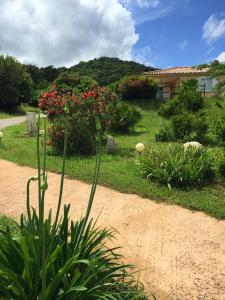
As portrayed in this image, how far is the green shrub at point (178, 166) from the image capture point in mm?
7355

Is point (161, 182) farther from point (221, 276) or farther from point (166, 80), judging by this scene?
point (166, 80)

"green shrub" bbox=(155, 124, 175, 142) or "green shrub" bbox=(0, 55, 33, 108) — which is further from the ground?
"green shrub" bbox=(0, 55, 33, 108)

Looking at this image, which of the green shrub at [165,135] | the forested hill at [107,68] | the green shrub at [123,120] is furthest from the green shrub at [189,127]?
the forested hill at [107,68]

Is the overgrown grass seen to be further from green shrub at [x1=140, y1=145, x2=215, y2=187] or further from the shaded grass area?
the shaded grass area

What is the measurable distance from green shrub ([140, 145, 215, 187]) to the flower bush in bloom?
306cm

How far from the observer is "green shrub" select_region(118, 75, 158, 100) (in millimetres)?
25703

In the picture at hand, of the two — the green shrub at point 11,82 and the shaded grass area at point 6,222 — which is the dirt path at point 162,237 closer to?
the shaded grass area at point 6,222

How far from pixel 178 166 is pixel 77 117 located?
4.45 meters

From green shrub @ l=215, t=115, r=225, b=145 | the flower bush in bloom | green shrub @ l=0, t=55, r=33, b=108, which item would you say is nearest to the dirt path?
the flower bush in bloom

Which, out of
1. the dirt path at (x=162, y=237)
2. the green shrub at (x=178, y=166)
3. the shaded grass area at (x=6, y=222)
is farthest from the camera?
the green shrub at (x=178, y=166)

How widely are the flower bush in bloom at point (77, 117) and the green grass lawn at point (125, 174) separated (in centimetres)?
64

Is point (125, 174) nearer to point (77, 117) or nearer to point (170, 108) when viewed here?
point (77, 117)

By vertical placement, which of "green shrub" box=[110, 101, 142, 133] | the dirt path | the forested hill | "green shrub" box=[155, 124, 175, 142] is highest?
the forested hill

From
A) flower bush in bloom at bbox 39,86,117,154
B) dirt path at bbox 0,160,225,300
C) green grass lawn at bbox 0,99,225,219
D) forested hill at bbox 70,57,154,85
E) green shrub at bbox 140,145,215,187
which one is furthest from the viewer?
forested hill at bbox 70,57,154,85
